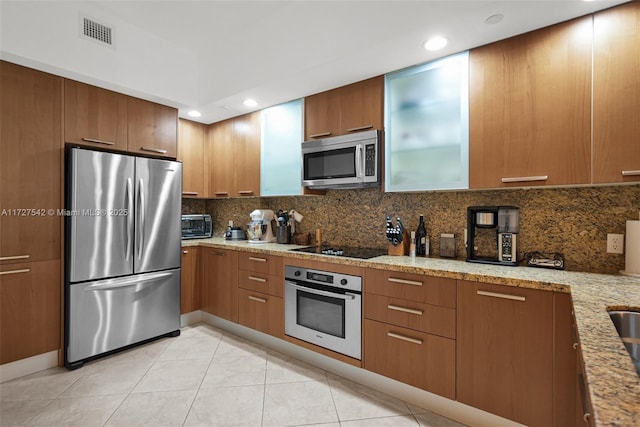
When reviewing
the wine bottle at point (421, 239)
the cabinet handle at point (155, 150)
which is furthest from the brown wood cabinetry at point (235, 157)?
the wine bottle at point (421, 239)

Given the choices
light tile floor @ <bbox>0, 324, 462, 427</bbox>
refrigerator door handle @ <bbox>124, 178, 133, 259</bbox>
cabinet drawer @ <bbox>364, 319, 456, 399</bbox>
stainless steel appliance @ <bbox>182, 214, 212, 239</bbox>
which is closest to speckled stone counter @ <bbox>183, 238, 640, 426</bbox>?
cabinet drawer @ <bbox>364, 319, 456, 399</bbox>

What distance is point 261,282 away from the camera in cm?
289

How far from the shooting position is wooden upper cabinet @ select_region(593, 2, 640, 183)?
5.15ft

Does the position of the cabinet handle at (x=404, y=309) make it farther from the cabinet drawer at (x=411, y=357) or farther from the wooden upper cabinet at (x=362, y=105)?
the wooden upper cabinet at (x=362, y=105)

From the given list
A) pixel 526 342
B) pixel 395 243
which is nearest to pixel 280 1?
pixel 395 243

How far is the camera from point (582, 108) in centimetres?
170

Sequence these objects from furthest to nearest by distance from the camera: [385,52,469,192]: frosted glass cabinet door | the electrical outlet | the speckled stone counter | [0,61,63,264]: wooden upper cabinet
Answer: [0,61,63,264]: wooden upper cabinet
[385,52,469,192]: frosted glass cabinet door
the electrical outlet
the speckled stone counter

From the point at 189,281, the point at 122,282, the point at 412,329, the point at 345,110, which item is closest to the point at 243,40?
the point at 345,110

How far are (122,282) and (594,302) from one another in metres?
3.16

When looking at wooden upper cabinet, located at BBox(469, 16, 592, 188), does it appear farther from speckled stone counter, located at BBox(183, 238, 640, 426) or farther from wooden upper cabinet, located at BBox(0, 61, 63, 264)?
wooden upper cabinet, located at BBox(0, 61, 63, 264)

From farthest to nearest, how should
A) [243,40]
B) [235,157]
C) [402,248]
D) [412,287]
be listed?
[235,157] < [243,40] < [402,248] < [412,287]

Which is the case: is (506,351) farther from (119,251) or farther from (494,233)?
(119,251)

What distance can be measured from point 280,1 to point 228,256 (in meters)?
2.27

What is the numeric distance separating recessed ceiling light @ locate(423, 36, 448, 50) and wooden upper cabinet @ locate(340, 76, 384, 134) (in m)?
0.45
